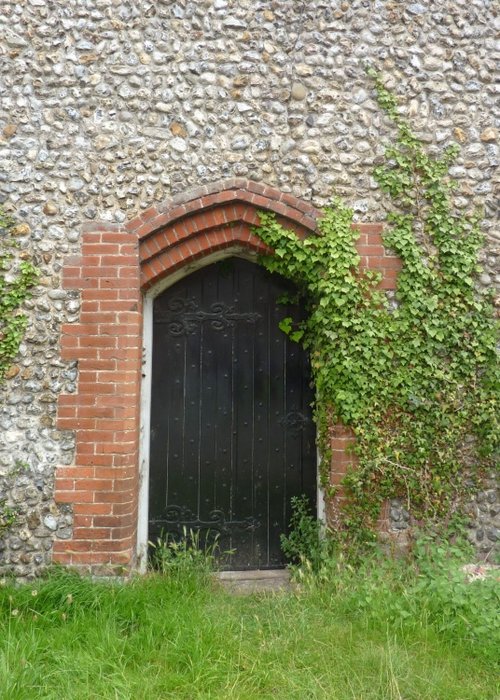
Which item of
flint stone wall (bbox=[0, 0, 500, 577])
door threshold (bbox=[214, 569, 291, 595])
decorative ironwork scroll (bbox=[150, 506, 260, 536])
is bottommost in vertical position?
door threshold (bbox=[214, 569, 291, 595])

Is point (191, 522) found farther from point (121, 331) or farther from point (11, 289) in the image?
point (11, 289)

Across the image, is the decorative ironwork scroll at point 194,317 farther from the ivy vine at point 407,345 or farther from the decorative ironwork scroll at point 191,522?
the decorative ironwork scroll at point 191,522

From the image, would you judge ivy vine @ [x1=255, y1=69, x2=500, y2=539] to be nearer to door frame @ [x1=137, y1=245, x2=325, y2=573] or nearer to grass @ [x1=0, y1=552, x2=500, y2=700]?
door frame @ [x1=137, y1=245, x2=325, y2=573]

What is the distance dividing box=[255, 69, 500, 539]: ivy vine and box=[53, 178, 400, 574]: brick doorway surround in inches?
6.5

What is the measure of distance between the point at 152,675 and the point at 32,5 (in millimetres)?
4993

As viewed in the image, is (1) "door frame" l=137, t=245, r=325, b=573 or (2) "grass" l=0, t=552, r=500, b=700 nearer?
(2) "grass" l=0, t=552, r=500, b=700

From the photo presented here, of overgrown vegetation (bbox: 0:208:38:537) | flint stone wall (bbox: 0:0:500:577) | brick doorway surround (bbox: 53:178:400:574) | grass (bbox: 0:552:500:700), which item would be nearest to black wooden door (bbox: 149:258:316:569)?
brick doorway surround (bbox: 53:178:400:574)

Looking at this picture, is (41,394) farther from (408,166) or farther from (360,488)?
(408,166)

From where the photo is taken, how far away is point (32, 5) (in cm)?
436

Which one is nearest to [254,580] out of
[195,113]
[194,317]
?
[194,317]

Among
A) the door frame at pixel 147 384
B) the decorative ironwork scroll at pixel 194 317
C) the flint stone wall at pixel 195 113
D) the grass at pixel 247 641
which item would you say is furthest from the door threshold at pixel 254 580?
the decorative ironwork scroll at pixel 194 317

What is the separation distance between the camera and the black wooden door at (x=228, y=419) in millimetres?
4633

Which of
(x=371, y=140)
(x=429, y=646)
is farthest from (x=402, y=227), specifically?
(x=429, y=646)

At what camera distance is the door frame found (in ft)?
14.9
